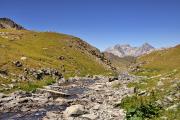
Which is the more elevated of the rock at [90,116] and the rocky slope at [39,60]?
the rocky slope at [39,60]

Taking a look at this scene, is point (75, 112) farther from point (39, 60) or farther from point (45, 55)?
point (45, 55)

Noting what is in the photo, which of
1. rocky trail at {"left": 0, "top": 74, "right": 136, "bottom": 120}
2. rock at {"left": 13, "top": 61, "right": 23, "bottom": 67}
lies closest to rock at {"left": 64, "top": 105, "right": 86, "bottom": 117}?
rocky trail at {"left": 0, "top": 74, "right": 136, "bottom": 120}

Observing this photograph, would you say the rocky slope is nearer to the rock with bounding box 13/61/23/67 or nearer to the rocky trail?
the rock with bounding box 13/61/23/67

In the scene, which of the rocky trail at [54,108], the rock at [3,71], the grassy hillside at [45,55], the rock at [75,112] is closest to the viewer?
the rocky trail at [54,108]

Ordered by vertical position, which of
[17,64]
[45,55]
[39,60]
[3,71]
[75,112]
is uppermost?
[45,55]

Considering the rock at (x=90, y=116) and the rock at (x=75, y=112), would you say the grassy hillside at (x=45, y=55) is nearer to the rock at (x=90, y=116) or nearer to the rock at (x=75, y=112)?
the rock at (x=75, y=112)

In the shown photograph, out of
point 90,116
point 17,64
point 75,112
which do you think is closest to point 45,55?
point 17,64

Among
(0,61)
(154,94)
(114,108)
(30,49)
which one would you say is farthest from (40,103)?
(30,49)

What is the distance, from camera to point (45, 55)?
150 metres

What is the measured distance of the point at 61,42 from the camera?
185 m

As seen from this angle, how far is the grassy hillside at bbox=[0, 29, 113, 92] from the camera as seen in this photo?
10849cm

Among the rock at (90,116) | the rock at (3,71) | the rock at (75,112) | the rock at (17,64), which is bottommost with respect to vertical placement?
the rock at (90,116)

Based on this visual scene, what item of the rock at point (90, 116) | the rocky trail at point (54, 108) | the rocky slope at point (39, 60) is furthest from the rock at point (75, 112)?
the rocky slope at point (39, 60)

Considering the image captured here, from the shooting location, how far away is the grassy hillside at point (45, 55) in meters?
108
